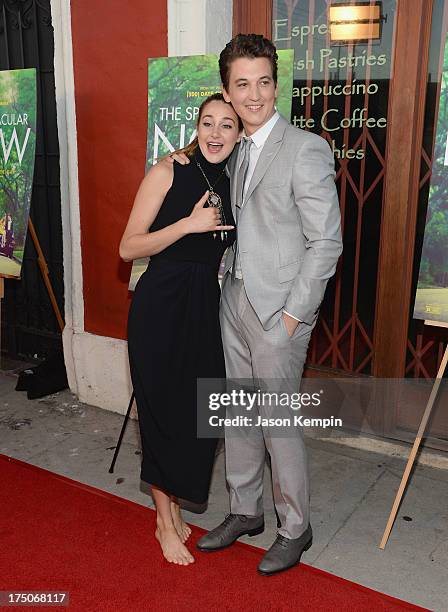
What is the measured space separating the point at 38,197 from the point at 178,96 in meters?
2.14

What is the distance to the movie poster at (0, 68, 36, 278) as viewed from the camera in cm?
430

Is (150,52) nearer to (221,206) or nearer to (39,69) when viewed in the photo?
(39,69)

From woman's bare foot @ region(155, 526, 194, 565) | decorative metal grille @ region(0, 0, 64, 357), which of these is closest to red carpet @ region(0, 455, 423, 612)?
woman's bare foot @ region(155, 526, 194, 565)

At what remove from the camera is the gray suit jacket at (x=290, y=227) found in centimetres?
255

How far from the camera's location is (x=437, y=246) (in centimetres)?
303

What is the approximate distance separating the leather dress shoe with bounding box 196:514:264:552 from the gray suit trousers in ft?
0.53

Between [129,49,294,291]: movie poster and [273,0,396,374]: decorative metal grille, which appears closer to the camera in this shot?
[129,49,294,291]: movie poster

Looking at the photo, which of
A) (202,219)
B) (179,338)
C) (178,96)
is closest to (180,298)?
(179,338)

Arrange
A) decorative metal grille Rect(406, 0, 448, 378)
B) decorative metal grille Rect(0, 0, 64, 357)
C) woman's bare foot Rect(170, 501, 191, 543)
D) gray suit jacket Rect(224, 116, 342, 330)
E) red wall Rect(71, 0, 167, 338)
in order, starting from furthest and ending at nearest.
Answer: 1. decorative metal grille Rect(0, 0, 64, 357)
2. red wall Rect(71, 0, 167, 338)
3. decorative metal grille Rect(406, 0, 448, 378)
4. woman's bare foot Rect(170, 501, 191, 543)
5. gray suit jacket Rect(224, 116, 342, 330)

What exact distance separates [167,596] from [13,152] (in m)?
3.04

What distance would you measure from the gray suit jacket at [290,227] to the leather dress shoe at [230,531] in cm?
102

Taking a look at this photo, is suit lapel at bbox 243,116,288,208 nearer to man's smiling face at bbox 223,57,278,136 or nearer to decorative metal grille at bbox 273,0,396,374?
man's smiling face at bbox 223,57,278,136

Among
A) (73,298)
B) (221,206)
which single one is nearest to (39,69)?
(73,298)

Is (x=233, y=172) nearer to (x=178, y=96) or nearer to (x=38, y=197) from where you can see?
(x=178, y=96)
